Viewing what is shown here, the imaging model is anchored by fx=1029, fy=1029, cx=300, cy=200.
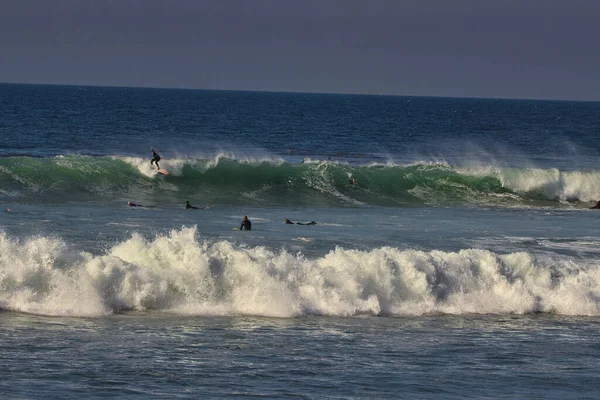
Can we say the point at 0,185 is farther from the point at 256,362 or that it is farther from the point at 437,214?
the point at 256,362

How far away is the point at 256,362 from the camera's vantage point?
15680 millimetres

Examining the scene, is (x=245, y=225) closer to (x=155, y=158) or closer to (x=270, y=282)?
(x=270, y=282)

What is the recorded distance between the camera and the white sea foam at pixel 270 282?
19484mm

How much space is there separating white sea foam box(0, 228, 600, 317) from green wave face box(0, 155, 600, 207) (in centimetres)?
1509

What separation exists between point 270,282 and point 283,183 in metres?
22.0

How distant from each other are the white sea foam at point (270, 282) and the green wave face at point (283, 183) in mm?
15087

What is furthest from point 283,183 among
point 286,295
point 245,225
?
point 286,295

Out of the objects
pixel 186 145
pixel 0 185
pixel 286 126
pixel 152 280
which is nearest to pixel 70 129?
pixel 186 145

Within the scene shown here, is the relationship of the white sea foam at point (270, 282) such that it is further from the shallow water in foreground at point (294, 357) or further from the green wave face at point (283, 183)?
the green wave face at point (283, 183)

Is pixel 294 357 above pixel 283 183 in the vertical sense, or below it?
below

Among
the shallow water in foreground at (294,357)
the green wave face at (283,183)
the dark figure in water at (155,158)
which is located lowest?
the shallow water in foreground at (294,357)

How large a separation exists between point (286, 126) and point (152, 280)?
80597 millimetres

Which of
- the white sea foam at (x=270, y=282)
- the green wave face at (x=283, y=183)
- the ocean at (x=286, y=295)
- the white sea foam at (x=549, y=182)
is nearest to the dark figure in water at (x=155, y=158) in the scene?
the green wave face at (x=283, y=183)

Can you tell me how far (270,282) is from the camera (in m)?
20.4
